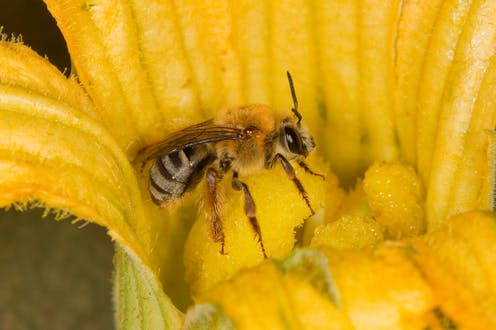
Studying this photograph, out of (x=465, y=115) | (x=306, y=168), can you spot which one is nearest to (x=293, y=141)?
(x=306, y=168)

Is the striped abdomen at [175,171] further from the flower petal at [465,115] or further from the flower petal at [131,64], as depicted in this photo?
the flower petal at [465,115]

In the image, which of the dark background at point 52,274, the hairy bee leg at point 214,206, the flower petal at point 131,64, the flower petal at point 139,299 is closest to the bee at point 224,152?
the hairy bee leg at point 214,206

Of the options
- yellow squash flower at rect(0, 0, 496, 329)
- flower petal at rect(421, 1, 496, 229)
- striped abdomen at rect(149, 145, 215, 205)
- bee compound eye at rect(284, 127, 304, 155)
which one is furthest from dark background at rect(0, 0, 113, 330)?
flower petal at rect(421, 1, 496, 229)

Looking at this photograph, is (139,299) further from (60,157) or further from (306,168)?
(306,168)

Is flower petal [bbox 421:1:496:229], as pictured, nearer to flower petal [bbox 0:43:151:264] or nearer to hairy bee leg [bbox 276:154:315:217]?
hairy bee leg [bbox 276:154:315:217]

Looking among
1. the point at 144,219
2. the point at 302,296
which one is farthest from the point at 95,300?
the point at 302,296

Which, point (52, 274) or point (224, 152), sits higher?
point (224, 152)
